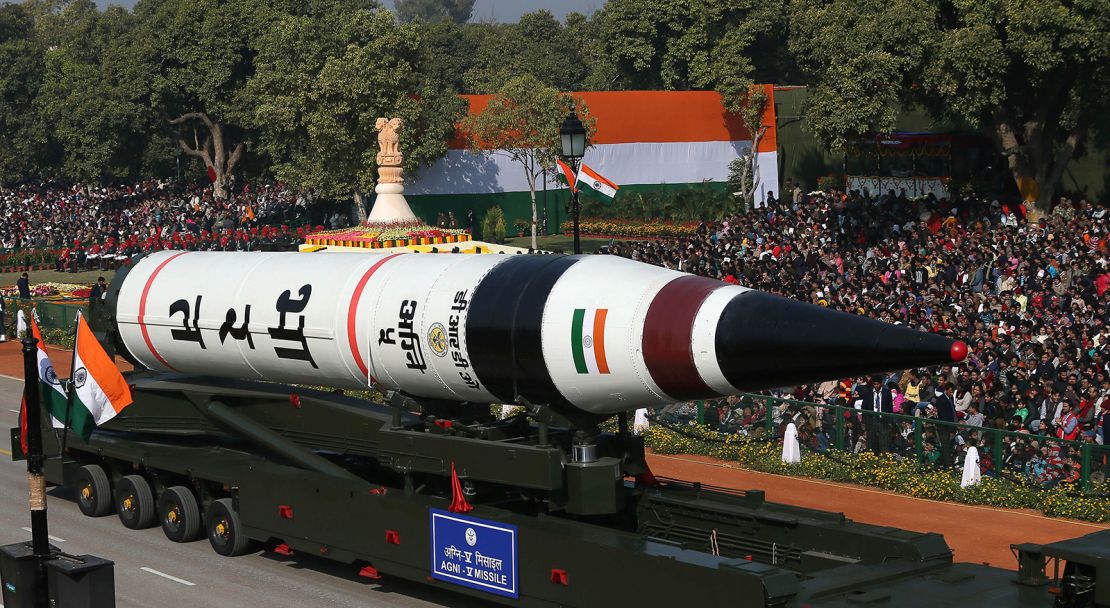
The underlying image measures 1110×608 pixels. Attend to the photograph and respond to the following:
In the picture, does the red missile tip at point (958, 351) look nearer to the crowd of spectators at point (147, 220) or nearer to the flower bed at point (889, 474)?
the flower bed at point (889, 474)

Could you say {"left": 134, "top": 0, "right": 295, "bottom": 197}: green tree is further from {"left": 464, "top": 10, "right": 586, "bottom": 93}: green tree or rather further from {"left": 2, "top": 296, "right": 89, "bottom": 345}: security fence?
{"left": 2, "top": 296, "right": 89, "bottom": 345}: security fence

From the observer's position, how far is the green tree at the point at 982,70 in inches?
1462

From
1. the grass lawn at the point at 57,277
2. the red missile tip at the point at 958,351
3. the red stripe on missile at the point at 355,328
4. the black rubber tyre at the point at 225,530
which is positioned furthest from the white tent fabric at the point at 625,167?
the red missile tip at the point at 958,351

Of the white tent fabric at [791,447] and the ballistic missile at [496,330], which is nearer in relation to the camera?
the ballistic missile at [496,330]

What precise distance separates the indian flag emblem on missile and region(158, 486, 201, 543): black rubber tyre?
25.3 feet


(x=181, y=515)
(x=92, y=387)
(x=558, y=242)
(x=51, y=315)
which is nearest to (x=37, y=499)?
(x=92, y=387)

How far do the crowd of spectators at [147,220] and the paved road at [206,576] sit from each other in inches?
1329

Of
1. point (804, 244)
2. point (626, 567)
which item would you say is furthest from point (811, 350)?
point (804, 244)

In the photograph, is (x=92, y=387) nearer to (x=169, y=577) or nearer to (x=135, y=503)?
(x=169, y=577)

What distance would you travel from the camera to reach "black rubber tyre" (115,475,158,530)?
21.3m

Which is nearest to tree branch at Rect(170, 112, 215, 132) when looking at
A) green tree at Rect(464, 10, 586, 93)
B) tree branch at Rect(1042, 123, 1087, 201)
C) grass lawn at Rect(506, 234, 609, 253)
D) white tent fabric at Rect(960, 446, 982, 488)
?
green tree at Rect(464, 10, 586, 93)

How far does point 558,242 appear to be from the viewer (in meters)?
61.9

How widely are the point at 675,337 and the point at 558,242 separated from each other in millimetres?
47063

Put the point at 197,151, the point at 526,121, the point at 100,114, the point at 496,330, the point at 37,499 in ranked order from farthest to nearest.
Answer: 1. the point at 197,151
2. the point at 100,114
3. the point at 526,121
4. the point at 496,330
5. the point at 37,499
